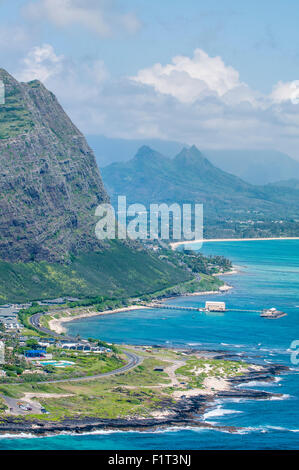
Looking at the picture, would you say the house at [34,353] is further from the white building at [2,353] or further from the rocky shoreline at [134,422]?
the rocky shoreline at [134,422]

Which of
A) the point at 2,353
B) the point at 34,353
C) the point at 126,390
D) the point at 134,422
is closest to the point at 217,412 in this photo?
the point at 134,422

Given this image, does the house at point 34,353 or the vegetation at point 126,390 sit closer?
the vegetation at point 126,390

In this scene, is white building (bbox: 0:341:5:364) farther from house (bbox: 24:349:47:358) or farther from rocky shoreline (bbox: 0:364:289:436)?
rocky shoreline (bbox: 0:364:289:436)

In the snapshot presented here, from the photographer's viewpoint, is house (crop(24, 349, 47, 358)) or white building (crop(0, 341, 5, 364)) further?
house (crop(24, 349, 47, 358))

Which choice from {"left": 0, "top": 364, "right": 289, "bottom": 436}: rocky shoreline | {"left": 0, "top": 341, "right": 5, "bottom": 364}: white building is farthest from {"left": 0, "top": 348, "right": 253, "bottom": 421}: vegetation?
{"left": 0, "top": 341, "right": 5, "bottom": 364}: white building

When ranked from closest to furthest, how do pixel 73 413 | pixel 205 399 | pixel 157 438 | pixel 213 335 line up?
1. pixel 157 438
2. pixel 73 413
3. pixel 205 399
4. pixel 213 335

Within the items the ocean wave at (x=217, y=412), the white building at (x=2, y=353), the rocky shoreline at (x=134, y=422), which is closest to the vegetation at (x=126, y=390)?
the rocky shoreline at (x=134, y=422)

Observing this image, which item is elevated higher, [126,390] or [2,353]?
[2,353]

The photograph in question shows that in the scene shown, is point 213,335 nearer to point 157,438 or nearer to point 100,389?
point 100,389

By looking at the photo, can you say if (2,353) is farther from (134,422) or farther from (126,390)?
(134,422)

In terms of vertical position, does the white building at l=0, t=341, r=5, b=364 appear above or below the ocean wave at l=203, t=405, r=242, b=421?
above
